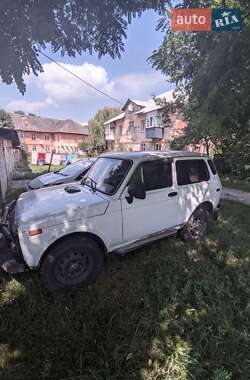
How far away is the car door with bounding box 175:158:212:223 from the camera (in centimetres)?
428

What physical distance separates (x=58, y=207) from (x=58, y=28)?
9.62 ft

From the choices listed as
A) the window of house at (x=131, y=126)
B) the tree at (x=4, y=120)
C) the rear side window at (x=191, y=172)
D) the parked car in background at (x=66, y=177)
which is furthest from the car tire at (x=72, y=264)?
the tree at (x=4, y=120)

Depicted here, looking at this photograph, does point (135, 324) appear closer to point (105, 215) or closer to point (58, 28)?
point (105, 215)

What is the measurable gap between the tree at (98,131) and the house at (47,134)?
310 inches

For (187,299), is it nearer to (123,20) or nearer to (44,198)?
(44,198)

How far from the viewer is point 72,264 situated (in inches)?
125

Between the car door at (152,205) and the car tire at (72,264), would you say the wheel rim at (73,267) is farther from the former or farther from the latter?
the car door at (152,205)

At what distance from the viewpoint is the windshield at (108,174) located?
12.1 ft

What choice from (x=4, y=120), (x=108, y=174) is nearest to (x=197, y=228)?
(x=108, y=174)

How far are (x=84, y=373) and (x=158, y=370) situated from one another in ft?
2.22

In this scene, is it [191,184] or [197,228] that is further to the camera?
[197,228]

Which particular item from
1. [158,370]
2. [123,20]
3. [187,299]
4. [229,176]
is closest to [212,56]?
[123,20]

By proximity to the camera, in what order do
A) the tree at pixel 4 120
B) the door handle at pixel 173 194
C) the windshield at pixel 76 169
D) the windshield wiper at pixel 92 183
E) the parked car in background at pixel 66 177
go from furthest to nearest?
the tree at pixel 4 120
the windshield at pixel 76 169
the parked car in background at pixel 66 177
the door handle at pixel 173 194
the windshield wiper at pixel 92 183

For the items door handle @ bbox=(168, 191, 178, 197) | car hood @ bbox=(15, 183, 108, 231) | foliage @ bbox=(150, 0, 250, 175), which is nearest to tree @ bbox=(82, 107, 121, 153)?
foliage @ bbox=(150, 0, 250, 175)
